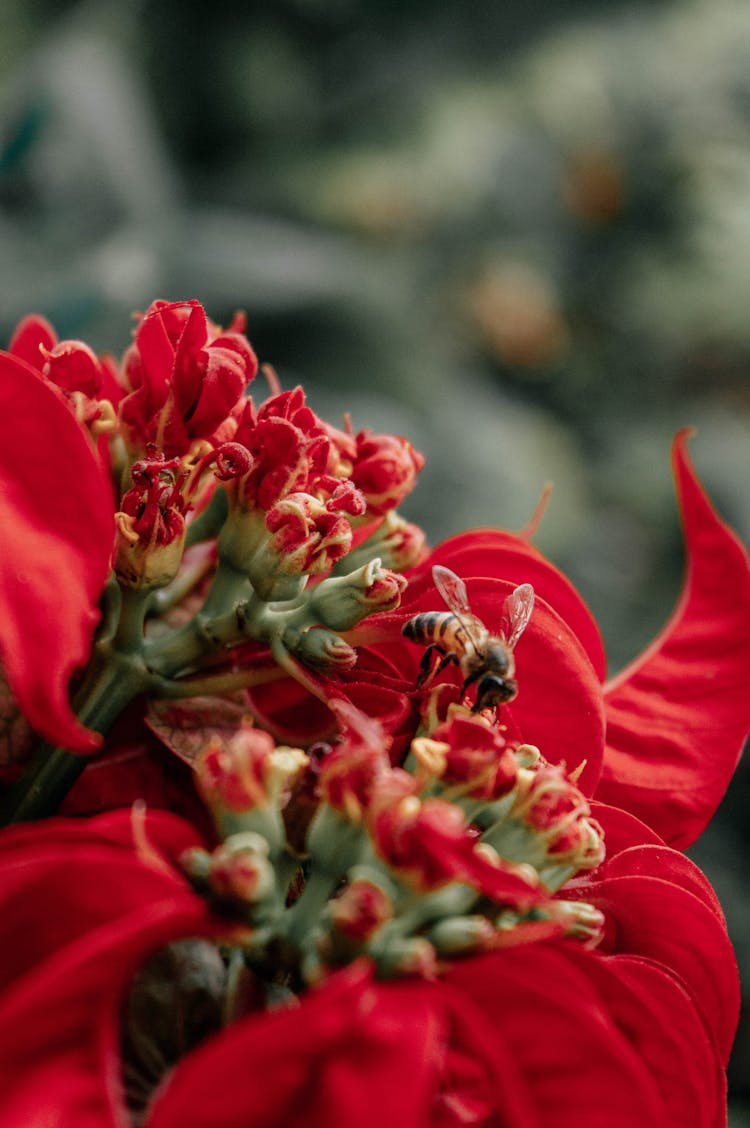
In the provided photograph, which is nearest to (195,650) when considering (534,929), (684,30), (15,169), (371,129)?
(534,929)

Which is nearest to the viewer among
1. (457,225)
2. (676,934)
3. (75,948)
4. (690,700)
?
Answer: (75,948)

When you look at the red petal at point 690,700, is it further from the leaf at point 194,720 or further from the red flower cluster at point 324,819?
the leaf at point 194,720

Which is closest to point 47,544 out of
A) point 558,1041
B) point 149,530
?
point 149,530

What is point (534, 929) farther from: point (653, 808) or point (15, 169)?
point (15, 169)

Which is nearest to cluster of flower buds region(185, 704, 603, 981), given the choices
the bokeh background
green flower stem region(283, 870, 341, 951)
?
green flower stem region(283, 870, 341, 951)

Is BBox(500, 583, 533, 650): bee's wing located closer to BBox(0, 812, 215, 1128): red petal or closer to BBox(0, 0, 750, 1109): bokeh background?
BBox(0, 812, 215, 1128): red petal

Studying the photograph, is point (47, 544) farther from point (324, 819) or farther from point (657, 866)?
point (657, 866)

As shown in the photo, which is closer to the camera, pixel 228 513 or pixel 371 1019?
pixel 371 1019
